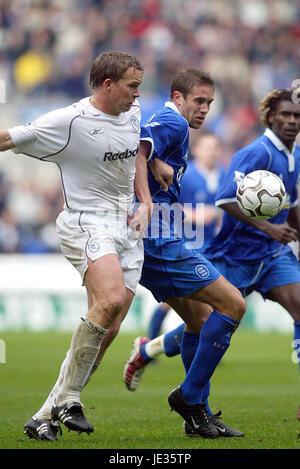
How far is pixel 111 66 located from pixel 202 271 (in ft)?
4.74

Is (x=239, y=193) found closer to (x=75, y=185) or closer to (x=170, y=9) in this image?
(x=75, y=185)

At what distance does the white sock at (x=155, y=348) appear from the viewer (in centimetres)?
751

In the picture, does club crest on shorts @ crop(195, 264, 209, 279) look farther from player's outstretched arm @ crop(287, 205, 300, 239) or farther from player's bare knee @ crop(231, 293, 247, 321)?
player's outstretched arm @ crop(287, 205, 300, 239)

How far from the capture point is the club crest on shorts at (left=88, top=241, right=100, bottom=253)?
5.18m

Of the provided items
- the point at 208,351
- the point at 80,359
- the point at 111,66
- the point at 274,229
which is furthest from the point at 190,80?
the point at 80,359

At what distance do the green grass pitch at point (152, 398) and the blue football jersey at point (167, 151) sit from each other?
1436 mm

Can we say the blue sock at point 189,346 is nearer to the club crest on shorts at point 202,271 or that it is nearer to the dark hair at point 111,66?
the club crest on shorts at point 202,271

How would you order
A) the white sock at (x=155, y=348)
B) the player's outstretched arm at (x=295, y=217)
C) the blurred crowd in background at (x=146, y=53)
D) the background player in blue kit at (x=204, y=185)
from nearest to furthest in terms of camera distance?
1. the player's outstretched arm at (x=295, y=217)
2. the white sock at (x=155, y=348)
3. the background player in blue kit at (x=204, y=185)
4. the blurred crowd in background at (x=146, y=53)

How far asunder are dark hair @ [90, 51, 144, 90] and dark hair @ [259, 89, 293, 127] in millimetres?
1913

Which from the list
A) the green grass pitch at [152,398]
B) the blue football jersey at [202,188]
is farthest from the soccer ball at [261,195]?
the blue football jersey at [202,188]

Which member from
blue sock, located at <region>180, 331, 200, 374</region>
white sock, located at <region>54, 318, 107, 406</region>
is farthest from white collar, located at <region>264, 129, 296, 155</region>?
white sock, located at <region>54, 318, 107, 406</region>

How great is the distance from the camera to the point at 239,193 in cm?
621

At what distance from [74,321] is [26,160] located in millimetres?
4636

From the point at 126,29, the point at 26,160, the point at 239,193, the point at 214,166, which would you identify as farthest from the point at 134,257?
the point at 126,29
